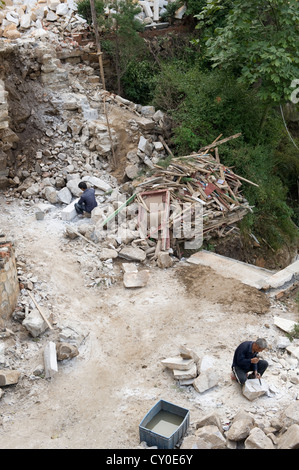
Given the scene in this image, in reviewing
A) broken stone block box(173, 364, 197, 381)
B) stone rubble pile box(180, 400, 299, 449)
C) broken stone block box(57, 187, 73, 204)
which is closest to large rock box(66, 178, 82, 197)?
broken stone block box(57, 187, 73, 204)

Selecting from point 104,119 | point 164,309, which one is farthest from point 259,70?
point 164,309

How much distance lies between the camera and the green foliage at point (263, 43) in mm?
12008

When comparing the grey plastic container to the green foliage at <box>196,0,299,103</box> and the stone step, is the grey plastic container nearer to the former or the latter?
the stone step

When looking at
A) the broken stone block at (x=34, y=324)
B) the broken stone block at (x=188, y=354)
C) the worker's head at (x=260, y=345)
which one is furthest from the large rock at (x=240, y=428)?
the broken stone block at (x=34, y=324)

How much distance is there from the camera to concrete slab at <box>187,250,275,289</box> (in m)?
10.3

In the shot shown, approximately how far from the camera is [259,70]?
40.0 feet

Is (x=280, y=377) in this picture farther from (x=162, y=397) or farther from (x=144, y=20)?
(x=144, y=20)

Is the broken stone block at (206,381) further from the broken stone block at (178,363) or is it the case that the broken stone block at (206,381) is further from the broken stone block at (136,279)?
the broken stone block at (136,279)

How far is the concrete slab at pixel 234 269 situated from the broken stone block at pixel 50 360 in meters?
3.97

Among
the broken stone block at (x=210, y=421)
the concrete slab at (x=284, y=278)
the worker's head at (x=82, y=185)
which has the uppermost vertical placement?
the worker's head at (x=82, y=185)

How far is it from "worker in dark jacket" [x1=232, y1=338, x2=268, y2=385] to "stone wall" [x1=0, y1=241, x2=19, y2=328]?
388 centimetres

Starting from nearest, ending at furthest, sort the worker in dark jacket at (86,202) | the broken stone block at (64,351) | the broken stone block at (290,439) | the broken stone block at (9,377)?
the broken stone block at (290,439) → the broken stone block at (9,377) → the broken stone block at (64,351) → the worker in dark jacket at (86,202)

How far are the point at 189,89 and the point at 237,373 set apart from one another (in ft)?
31.4

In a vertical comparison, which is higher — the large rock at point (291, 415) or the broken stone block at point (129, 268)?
the large rock at point (291, 415)
